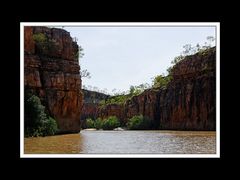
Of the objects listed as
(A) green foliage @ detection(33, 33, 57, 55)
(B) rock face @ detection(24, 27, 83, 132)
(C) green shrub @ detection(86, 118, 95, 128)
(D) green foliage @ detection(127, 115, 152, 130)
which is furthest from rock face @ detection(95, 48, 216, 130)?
(A) green foliage @ detection(33, 33, 57, 55)

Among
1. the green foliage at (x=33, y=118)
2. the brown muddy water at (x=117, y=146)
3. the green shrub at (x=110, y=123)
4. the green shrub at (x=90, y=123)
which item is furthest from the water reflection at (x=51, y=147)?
the green shrub at (x=90, y=123)

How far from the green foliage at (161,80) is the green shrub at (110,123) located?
21.6 feet

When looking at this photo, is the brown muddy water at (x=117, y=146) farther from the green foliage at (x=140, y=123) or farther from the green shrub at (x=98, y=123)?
the green shrub at (x=98, y=123)

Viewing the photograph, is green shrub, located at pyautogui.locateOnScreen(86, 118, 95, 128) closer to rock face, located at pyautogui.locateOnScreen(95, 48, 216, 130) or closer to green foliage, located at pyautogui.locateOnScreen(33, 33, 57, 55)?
rock face, located at pyautogui.locateOnScreen(95, 48, 216, 130)

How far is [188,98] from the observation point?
39.6 metres

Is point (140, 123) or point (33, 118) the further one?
→ point (140, 123)

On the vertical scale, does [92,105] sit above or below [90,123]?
above

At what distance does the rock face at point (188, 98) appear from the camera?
36.9m

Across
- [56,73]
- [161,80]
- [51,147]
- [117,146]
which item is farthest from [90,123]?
[51,147]

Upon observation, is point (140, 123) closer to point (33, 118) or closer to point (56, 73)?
point (56, 73)

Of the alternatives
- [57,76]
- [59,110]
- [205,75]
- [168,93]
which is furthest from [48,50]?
[168,93]

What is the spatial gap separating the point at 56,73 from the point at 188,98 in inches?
665
